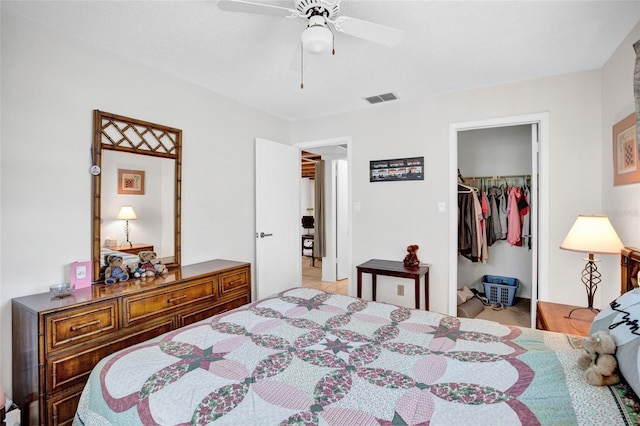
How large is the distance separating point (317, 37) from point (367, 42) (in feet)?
2.67

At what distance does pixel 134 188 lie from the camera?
256 centimetres

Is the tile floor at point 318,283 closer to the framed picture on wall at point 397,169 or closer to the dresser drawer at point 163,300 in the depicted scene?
the framed picture on wall at point 397,169

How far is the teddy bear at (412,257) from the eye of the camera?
3.38 meters

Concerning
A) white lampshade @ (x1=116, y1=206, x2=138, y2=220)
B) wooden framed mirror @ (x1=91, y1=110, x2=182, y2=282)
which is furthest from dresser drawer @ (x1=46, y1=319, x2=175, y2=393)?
white lampshade @ (x1=116, y1=206, x2=138, y2=220)

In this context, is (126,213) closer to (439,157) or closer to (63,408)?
(63,408)

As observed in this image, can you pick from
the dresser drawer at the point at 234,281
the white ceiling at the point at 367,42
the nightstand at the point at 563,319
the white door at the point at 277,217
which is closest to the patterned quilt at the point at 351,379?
the nightstand at the point at 563,319

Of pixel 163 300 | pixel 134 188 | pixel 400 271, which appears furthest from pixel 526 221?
pixel 134 188

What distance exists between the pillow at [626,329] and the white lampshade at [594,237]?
34.5 inches

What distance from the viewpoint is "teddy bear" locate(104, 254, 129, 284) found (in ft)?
7.52

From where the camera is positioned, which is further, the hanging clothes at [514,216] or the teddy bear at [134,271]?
the hanging clothes at [514,216]

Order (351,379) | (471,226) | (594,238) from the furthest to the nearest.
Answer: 1. (471,226)
2. (594,238)
3. (351,379)

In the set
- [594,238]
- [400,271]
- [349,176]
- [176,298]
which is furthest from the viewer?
[349,176]

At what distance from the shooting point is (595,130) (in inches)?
106

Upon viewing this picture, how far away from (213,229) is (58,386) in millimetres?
1731
